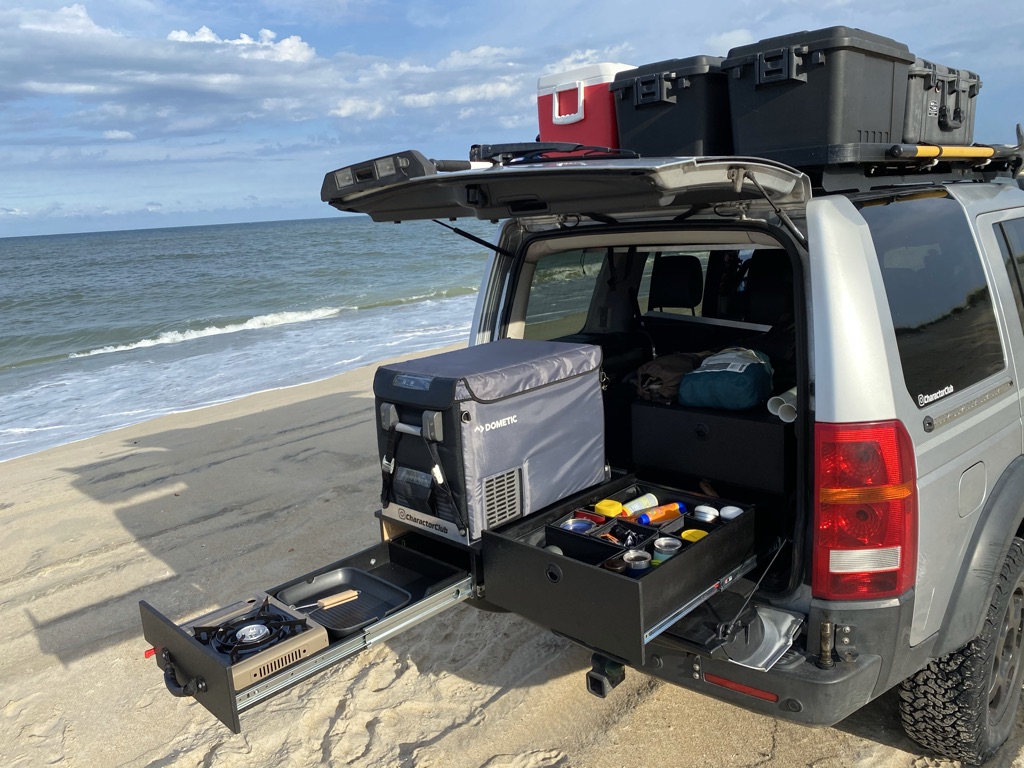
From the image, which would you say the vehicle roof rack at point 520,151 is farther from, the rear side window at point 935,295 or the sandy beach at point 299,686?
the sandy beach at point 299,686

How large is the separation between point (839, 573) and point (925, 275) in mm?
962

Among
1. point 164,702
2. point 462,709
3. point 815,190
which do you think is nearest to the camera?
point 815,190

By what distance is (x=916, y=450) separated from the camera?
2.16 m

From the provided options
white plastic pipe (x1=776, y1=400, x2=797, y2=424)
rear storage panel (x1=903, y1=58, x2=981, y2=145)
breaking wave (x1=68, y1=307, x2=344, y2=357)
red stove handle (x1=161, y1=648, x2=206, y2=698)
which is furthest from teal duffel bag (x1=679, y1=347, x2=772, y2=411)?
breaking wave (x1=68, y1=307, x2=344, y2=357)

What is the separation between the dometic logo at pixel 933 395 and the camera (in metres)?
2.23

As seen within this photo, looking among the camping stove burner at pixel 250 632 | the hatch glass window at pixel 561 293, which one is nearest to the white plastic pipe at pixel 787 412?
the hatch glass window at pixel 561 293

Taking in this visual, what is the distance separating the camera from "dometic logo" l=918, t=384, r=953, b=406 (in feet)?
7.32

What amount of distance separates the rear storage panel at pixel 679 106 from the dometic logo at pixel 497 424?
5.12ft

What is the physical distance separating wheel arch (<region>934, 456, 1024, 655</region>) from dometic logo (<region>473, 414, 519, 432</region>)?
4.58 ft

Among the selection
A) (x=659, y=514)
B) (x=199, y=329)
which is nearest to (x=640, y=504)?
(x=659, y=514)

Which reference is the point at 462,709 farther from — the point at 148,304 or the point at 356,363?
the point at 148,304

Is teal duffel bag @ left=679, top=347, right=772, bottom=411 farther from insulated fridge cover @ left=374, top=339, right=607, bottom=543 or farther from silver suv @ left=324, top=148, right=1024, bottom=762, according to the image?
insulated fridge cover @ left=374, top=339, right=607, bottom=543

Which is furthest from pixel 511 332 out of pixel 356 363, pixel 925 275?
pixel 356 363

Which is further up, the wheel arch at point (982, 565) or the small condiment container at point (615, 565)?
the small condiment container at point (615, 565)
